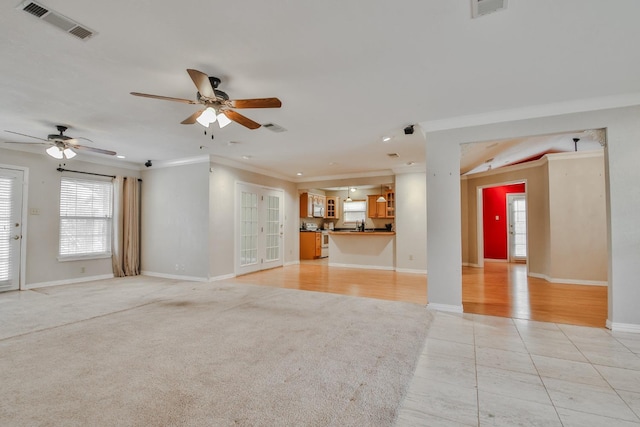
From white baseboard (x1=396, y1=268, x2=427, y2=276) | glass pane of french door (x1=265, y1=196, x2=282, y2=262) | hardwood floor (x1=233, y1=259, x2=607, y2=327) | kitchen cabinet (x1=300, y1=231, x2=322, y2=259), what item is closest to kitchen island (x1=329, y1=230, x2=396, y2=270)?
white baseboard (x1=396, y1=268, x2=427, y2=276)

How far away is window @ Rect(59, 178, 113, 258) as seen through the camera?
5.93 metres

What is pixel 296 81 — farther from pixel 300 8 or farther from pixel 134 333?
pixel 134 333

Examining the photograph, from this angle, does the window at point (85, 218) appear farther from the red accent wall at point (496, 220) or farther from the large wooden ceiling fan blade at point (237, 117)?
the red accent wall at point (496, 220)

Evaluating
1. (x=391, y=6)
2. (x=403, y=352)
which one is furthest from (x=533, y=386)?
(x=391, y=6)

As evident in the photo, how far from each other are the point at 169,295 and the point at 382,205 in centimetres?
633

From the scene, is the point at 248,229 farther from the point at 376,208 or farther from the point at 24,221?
the point at 376,208

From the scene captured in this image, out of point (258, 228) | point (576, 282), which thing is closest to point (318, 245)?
point (258, 228)

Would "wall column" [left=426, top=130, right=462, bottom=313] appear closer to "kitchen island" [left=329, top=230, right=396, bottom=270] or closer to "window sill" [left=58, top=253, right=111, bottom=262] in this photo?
"kitchen island" [left=329, top=230, right=396, bottom=270]

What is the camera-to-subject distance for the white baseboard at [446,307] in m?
3.93

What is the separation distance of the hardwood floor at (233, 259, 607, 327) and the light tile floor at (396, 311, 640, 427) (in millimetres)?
669

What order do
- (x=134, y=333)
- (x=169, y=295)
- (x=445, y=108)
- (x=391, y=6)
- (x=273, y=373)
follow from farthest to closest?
(x=169, y=295) < (x=445, y=108) < (x=134, y=333) < (x=273, y=373) < (x=391, y=6)

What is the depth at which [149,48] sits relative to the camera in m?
2.35

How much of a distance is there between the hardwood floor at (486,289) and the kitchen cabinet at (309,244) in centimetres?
196

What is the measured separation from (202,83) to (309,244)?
7749 millimetres
